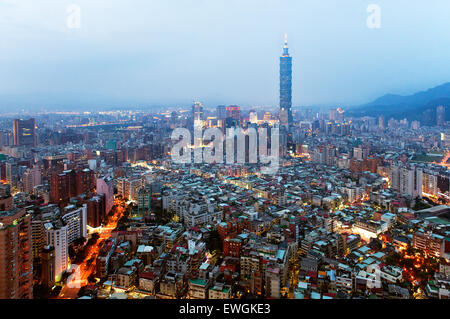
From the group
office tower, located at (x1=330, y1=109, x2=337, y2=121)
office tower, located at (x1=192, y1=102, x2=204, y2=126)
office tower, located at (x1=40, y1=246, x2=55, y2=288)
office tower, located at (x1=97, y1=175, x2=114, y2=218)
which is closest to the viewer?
office tower, located at (x1=40, y1=246, x2=55, y2=288)

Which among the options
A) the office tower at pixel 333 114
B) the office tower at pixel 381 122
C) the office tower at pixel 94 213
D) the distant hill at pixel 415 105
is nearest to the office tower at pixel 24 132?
the office tower at pixel 94 213

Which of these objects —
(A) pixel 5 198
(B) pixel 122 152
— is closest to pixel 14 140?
(B) pixel 122 152

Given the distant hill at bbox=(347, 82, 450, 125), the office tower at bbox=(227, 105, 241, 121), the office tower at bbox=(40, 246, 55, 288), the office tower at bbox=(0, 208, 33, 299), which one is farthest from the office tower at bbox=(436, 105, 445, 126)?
the office tower at bbox=(0, 208, 33, 299)

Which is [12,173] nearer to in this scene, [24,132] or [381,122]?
[24,132]

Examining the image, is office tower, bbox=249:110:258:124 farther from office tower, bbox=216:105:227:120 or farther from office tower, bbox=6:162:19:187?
office tower, bbox=6:162:19:187

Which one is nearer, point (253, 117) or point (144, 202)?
point (144, 202)

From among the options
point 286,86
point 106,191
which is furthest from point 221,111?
point 106,191
